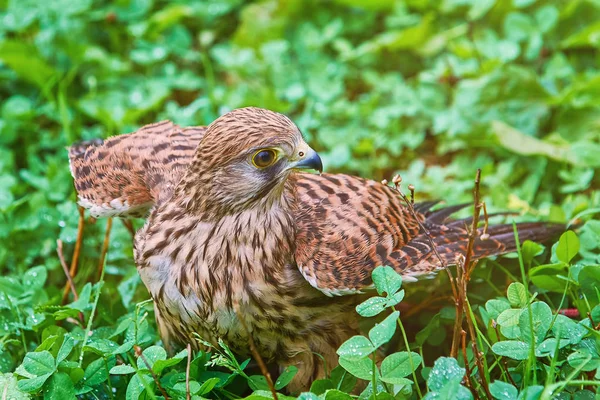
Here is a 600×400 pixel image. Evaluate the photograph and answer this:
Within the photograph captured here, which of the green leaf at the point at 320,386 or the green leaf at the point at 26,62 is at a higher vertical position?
the green leaf at the point at 26,62

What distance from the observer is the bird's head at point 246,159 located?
310cm

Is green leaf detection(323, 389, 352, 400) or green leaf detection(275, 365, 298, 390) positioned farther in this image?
green leaf detection(275, 365, 298, 390)

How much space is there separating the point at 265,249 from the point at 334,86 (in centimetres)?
253

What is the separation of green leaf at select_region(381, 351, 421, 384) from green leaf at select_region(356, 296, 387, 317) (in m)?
0.19

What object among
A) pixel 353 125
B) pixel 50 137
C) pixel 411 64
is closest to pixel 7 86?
pixel 50 137

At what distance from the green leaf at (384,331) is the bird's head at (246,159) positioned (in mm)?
697

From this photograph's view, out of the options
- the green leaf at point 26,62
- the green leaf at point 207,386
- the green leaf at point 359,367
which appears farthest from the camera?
the green leaf at point 26,62

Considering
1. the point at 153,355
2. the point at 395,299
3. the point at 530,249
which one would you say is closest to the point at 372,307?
the point at 395,299

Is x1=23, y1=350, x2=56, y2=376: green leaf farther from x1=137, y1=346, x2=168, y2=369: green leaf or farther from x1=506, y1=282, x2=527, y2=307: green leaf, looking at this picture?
x1=506, y1=282, x2=527, y2=307: green leaf

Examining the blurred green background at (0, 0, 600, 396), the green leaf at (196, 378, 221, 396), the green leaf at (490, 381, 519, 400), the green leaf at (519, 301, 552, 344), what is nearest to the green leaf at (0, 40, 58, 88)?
the blurred green background at (0, 0, 600, 396)

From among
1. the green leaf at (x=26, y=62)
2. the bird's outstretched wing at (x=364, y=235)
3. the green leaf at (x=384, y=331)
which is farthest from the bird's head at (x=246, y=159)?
the green leaf at (x=26, y=62)

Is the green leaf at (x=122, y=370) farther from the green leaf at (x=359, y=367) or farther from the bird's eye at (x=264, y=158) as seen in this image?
the bird's eye at (x=264, y=158)

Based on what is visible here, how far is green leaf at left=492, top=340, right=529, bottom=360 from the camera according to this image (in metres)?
2.83

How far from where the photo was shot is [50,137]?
5191 millimetres
